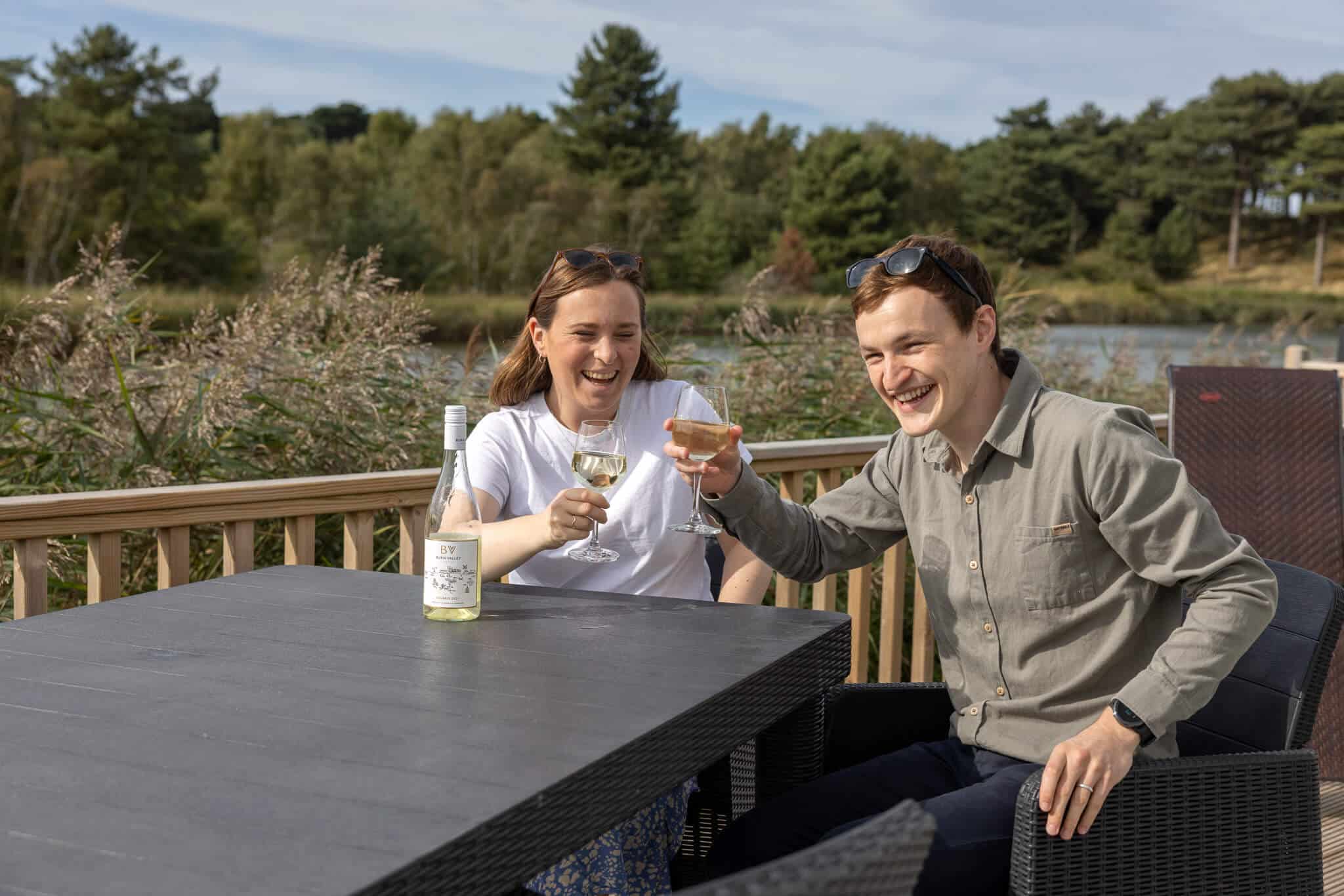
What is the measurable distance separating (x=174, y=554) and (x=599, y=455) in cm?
118

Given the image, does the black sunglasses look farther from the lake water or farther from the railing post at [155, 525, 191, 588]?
the lake water

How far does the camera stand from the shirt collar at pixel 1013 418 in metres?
1.84

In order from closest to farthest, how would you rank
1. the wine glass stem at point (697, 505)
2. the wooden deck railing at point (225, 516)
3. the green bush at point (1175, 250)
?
the wine glass stem at point (697, 505) < the wooden deck railing at point (225, 516) < the green bush at point (1175, 250)

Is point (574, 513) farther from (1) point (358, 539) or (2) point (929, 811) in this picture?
(1) point (358, 539)

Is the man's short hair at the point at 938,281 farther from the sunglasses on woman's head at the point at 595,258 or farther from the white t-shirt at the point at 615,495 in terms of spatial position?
the sunglasses on woman's head at the point at 595,258

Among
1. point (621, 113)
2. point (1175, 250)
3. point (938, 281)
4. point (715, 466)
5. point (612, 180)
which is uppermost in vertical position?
point (621, 113)

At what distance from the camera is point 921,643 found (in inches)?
144

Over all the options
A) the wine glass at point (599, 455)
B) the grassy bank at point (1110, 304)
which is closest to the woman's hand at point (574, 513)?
the wine glass at point (599, 455)

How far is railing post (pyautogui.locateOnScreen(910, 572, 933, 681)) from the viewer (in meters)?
3.61

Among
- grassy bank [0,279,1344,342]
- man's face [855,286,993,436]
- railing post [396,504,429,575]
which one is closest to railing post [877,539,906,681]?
railing post [396,504,429,575]

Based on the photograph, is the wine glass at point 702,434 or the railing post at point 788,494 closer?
the wine glass at point 702,434

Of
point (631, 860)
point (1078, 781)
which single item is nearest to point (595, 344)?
point (631, 860)

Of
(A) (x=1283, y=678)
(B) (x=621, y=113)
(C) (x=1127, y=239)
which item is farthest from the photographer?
(B) (x=621, y=113)

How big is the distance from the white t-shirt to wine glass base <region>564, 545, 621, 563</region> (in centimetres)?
23
